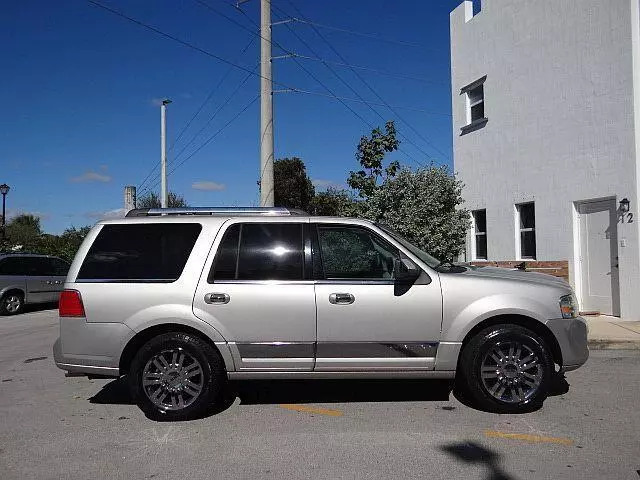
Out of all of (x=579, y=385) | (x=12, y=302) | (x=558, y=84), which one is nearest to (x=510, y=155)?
(x=558, y=84)

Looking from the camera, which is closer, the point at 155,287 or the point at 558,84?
the point at 155,287

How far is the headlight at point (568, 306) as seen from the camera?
214 inches

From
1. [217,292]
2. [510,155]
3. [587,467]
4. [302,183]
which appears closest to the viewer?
[587,467]

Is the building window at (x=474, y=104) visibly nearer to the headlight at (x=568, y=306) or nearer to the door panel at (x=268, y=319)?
the headlight at (x=568, y=306)

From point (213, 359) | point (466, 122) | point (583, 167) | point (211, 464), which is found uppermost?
point (466, 122)

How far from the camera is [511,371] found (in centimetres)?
542

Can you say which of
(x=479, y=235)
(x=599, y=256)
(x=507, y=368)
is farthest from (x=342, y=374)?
(x=479, y=235)

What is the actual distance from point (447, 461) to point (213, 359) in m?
2.28

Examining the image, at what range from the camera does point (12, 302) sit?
15.2m

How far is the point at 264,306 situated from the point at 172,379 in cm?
111

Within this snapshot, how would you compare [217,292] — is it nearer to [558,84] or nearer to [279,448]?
[279,448]

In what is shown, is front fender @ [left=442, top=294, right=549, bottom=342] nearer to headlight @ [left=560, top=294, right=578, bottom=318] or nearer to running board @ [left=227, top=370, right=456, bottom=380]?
headlight @ [left=560, top=294, right=578, bottom=318]

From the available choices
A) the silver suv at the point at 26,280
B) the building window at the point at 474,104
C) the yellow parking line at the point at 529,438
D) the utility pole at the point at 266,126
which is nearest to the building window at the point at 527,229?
the building window at the point at 474,104

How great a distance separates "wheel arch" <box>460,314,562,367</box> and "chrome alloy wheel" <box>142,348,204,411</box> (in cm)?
253
